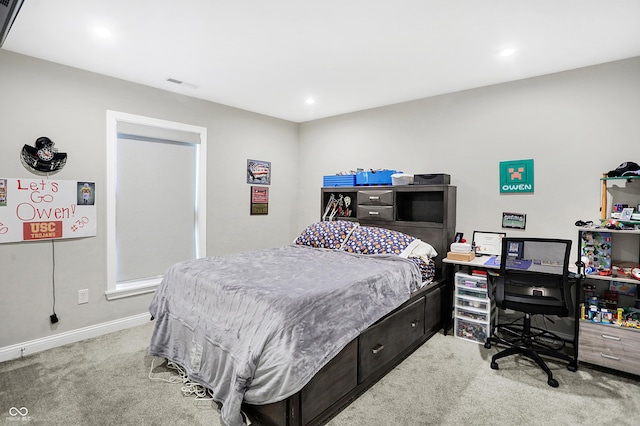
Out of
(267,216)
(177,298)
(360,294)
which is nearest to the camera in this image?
(360,294)

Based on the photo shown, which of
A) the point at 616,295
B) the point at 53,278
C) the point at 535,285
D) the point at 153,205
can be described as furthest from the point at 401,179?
the point at 53,278

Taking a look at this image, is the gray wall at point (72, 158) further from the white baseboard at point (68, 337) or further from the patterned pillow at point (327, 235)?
the patterned pillow at point (327, 235)

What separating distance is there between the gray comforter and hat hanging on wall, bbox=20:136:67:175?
1.47 metres

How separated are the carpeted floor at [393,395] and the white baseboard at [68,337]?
0.28 ft

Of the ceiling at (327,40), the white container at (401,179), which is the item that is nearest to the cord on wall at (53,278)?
the ceiling at (327,40)

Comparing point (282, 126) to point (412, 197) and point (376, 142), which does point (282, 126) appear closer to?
point (376, 142)

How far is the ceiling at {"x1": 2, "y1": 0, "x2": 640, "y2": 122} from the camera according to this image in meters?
2.10

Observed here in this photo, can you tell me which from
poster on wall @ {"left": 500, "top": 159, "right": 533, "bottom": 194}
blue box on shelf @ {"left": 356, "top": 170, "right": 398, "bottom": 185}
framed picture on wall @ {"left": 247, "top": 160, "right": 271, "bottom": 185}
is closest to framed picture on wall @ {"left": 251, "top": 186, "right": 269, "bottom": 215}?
framed picture on wall @ {"left": 247, "top": 160, "right": 271, "bottom": 185}

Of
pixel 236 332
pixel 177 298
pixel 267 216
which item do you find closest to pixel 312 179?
pixel 267 216

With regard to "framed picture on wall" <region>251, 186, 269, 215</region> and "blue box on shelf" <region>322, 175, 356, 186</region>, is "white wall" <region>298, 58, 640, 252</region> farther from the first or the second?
"framed picture on wall" <region>251, 186, 269, 215</region>

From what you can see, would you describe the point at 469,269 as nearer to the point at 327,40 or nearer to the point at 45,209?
the point at 327,40

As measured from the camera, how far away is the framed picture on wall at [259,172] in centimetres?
450

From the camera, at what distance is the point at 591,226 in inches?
108

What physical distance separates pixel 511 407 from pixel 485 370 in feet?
1.53
